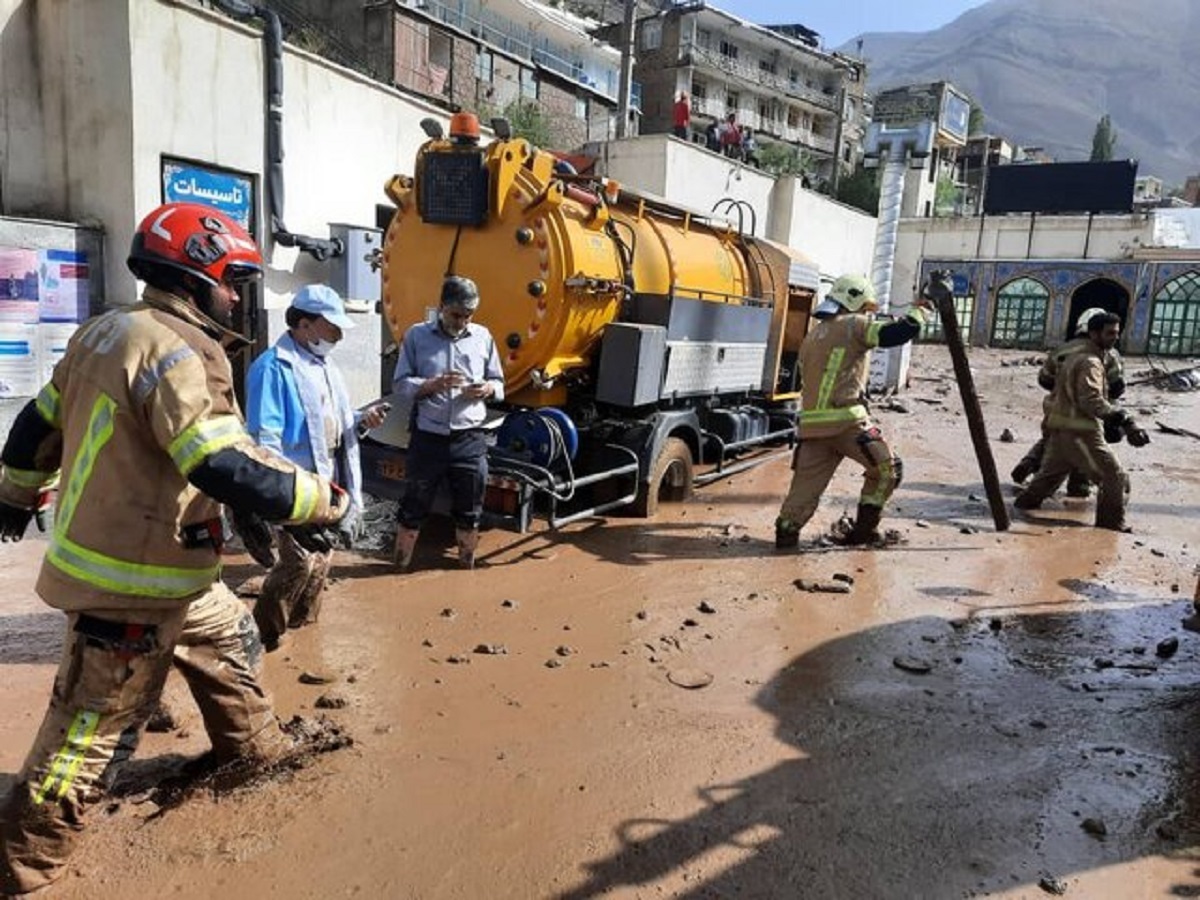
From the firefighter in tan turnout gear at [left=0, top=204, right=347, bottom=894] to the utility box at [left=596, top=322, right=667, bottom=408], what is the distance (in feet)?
11.5

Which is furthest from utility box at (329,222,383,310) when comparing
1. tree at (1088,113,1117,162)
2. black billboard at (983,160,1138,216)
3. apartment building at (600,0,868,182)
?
tree at (1088,113,1117,162)

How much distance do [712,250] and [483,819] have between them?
18.3 feet

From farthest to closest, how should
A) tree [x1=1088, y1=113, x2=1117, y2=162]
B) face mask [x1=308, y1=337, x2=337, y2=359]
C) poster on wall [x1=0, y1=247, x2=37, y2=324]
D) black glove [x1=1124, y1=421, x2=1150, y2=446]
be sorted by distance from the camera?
tree [x1=1088, y1=113, x2=1117, y2=162] < black glove [x1=1124, y1=421, x2=1150, y2=446] < poster on wall [x1=0, y1=247, x2=37, y2=324] < face mask [x1=308, y1=337, x2=337, y2=359]

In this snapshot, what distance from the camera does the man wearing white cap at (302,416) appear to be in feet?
12.3

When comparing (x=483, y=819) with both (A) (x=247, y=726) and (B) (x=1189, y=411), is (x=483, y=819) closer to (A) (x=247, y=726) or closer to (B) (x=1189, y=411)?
(A) (x=247, y=726)

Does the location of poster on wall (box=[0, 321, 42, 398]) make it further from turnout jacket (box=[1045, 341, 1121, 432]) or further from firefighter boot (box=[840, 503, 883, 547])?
turnout jacket (box=[1045, 341, 1121, 432])

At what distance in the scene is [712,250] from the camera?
741 centimetres

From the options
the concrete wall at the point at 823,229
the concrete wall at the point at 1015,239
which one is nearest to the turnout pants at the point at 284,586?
the concrete wall at the point at 823,229

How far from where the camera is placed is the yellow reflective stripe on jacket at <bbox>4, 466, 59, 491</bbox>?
2553 millimetres

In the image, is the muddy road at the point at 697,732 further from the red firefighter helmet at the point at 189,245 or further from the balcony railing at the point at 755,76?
the balcony railing at the point at 755,76

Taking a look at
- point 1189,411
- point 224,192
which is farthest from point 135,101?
point 1189,411

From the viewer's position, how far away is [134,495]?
231 centimetres

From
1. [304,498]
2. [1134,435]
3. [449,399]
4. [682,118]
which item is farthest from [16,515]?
[682,118]

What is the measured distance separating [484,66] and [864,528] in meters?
27.3
